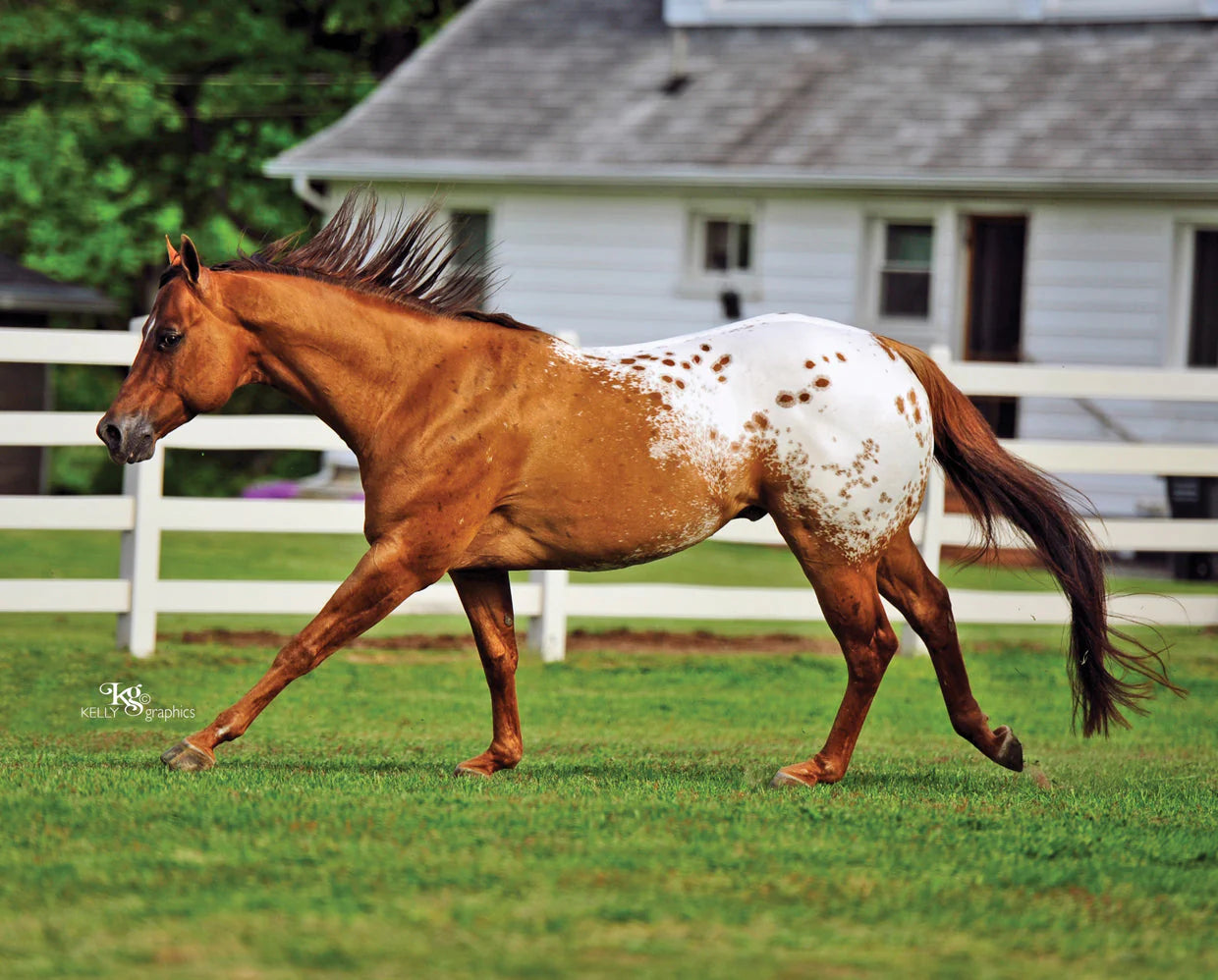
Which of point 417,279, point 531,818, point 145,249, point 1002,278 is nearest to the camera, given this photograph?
point 531,818

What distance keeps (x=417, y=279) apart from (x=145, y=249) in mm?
20202

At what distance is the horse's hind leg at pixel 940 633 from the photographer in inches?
257

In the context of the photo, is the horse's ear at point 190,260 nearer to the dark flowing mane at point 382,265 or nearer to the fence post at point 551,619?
the dark flowing mane at point 382,265

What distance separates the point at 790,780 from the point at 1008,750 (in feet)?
3.07

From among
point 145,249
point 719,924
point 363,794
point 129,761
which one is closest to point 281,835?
point 363,794

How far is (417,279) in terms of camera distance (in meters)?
6.49

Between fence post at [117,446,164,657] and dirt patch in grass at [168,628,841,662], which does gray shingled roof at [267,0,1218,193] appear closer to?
dirt patch in grass at [168,628,841,662]

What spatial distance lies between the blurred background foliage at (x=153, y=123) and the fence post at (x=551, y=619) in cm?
1470

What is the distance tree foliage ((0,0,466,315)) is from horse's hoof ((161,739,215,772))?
1965 centimetres

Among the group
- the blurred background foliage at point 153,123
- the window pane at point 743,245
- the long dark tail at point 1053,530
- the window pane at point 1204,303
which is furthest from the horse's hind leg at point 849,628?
the blurred background foliage at point 153,123

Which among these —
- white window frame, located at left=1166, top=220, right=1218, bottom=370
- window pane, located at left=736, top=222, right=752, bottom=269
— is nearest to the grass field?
white window frame, located at left=1166, top=220, right=1218, bottom=370

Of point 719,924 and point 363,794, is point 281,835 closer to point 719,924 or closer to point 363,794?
point 363,794

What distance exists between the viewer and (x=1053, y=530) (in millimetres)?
6762

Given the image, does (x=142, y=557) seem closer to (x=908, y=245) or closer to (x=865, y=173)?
(x=865, y=173)
